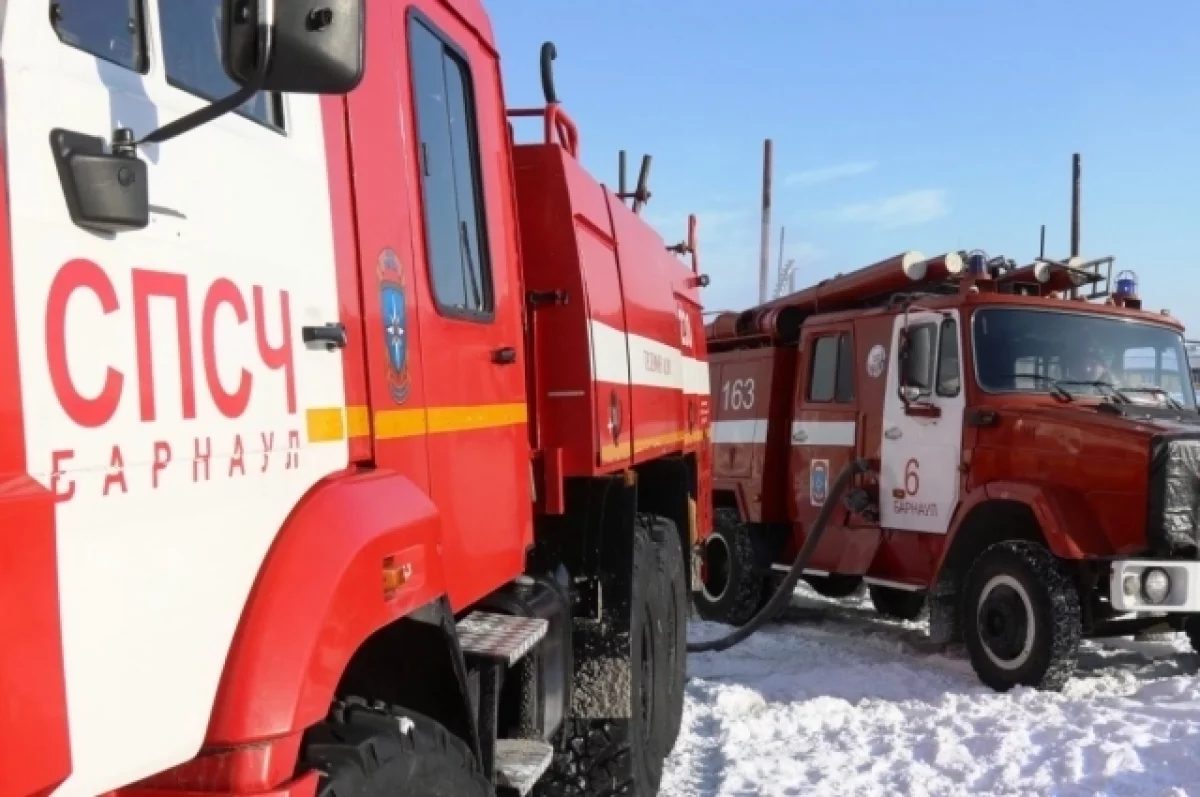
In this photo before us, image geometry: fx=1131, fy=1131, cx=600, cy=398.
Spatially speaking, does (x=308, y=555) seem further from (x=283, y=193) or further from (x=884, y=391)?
(x=884, y=391)

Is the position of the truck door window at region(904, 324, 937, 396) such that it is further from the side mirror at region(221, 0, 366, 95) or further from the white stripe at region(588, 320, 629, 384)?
the side mirror at region(221, 0, 366, 95)

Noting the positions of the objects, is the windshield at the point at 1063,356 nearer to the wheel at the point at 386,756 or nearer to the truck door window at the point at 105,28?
the wheel at the point at 386,756

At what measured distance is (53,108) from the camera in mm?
1520

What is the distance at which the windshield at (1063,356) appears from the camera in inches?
297

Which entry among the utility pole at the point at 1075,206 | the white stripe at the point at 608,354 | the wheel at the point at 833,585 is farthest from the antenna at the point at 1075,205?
the white stripe at the point at 608,354

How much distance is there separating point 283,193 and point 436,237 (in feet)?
2.70

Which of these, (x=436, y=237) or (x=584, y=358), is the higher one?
(x=436, y=237)

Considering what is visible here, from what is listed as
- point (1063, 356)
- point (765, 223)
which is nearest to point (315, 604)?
point (1063, 356)

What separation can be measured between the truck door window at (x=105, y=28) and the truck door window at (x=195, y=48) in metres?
0.06

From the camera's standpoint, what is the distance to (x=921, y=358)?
7781 millimetres

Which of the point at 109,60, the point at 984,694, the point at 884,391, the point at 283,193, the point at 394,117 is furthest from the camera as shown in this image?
the point at 884,391

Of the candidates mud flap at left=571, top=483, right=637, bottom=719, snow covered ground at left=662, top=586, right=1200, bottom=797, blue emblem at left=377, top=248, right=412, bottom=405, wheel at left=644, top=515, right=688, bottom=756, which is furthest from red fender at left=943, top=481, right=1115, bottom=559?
blue emblem at left=377, top=248, right=412, bottom=405

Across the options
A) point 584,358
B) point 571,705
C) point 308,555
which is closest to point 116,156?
point 308,555

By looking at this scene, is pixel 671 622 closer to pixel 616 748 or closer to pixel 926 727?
pixel 616 748
